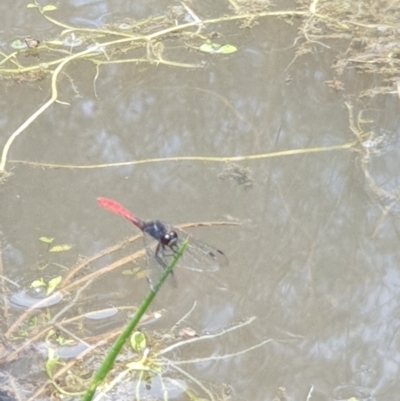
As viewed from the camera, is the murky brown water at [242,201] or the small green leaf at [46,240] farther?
the small green leaf at [46,240]

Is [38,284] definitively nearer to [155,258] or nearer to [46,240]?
[46,240]

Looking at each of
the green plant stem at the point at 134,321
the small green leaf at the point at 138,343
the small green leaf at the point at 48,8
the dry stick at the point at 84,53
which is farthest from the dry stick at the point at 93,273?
the small green leaf at the point at 48,8

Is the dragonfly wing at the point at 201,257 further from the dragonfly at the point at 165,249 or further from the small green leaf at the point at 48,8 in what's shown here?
the small green leaf at the point at 48,8

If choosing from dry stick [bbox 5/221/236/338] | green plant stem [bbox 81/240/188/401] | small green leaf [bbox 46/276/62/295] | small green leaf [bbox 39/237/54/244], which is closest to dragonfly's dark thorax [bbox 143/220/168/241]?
dry stick [bbox 5/221/236/338]

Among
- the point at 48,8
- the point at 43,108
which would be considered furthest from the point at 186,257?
the point at 48,8

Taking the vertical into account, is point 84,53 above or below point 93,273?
above

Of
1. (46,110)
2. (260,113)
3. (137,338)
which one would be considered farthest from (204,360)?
(46,110)
